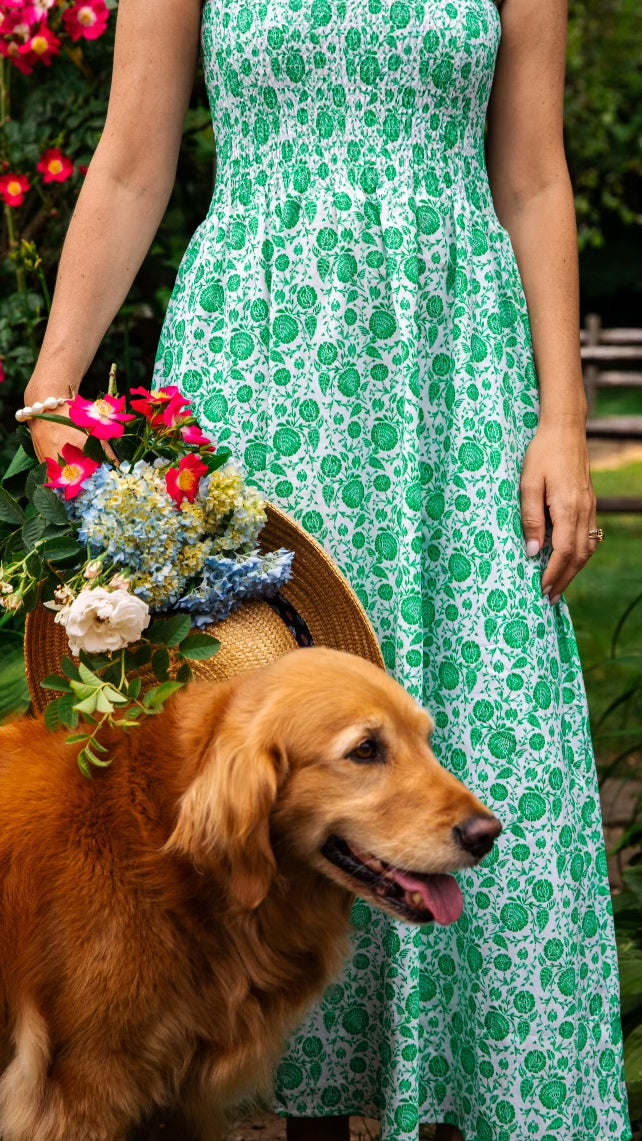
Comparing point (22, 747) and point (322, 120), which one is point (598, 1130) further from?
point (322, 120)

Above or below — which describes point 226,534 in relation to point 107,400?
below

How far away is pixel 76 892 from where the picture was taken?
6.44ft

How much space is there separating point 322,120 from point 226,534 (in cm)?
82

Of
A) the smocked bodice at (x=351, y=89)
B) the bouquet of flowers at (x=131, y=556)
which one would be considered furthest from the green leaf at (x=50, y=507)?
the smocked bodice at (x=351, y=89)

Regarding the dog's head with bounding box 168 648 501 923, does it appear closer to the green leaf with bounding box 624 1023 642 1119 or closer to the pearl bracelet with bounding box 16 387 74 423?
the pearl bracelet with bounding box 16 387 74 423

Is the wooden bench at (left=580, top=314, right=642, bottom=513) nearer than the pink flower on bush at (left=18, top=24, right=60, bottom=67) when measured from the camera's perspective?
No

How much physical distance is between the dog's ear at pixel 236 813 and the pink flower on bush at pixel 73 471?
463 millimetres

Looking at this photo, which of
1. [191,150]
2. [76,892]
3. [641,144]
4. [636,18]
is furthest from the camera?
[641,144]

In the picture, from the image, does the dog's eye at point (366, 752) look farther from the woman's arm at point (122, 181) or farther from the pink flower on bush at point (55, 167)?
the pink flower on bush at point (55, 167)

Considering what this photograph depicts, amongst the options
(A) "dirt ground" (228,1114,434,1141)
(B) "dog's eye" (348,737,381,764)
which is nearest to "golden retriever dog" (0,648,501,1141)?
(B) "dog's eye" (348,737,381,764)

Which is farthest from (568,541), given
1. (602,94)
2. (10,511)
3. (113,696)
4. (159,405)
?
(602,94)

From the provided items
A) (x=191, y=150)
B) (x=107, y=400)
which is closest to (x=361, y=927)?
(x=107, y=400)

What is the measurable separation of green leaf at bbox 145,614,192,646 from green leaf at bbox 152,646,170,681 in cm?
1

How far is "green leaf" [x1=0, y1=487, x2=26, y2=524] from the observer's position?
2.14 meters
